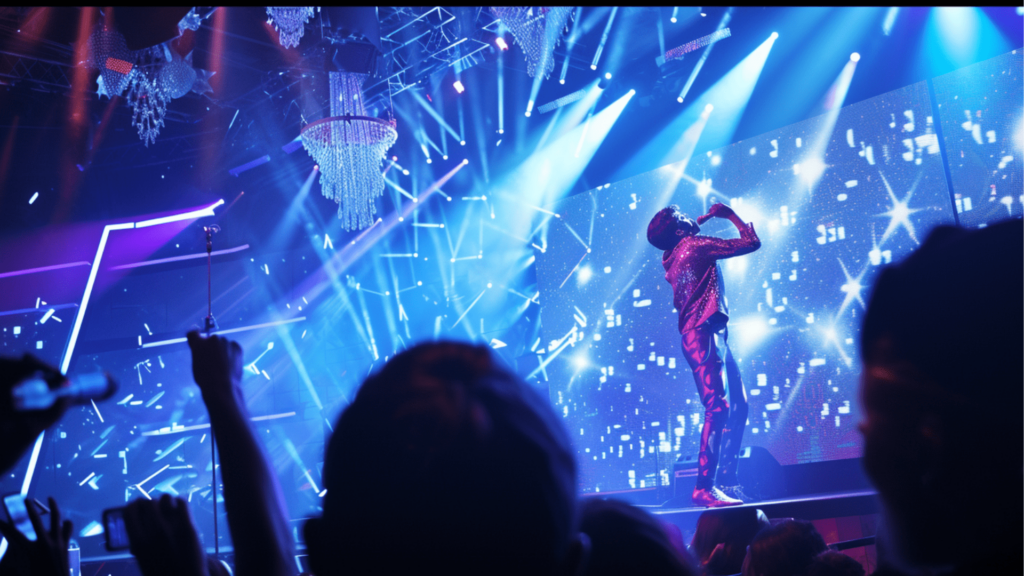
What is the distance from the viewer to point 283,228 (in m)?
9.18

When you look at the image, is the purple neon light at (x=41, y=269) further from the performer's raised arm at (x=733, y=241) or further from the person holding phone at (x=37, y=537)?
the person holding phone at (x=37, y=537)

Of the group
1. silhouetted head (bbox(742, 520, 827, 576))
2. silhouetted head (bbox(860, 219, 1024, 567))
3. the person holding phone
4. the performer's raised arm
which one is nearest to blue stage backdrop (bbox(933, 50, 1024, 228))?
the performer's raised arm

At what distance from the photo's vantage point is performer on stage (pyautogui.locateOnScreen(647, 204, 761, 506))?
5254 millimetres

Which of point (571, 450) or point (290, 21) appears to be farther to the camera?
point (290, 21)

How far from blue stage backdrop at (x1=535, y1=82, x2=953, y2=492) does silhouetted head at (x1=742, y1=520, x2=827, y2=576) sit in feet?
9.11

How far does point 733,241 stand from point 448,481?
503 centimetres

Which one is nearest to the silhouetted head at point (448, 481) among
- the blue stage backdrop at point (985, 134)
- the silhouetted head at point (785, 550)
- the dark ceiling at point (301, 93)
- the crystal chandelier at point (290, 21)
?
the silhouetted head at point (785, 550)

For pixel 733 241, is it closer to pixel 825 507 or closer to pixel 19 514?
pixel 825 507

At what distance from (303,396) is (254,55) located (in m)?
4.66

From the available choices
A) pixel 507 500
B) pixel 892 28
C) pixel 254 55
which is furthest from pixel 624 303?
pixel 507 500

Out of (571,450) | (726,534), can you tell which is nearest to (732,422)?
(726,534)

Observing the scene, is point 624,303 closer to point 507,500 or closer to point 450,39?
point 450,39

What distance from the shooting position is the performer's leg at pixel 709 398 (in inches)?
207

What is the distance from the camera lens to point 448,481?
0.48 meters
